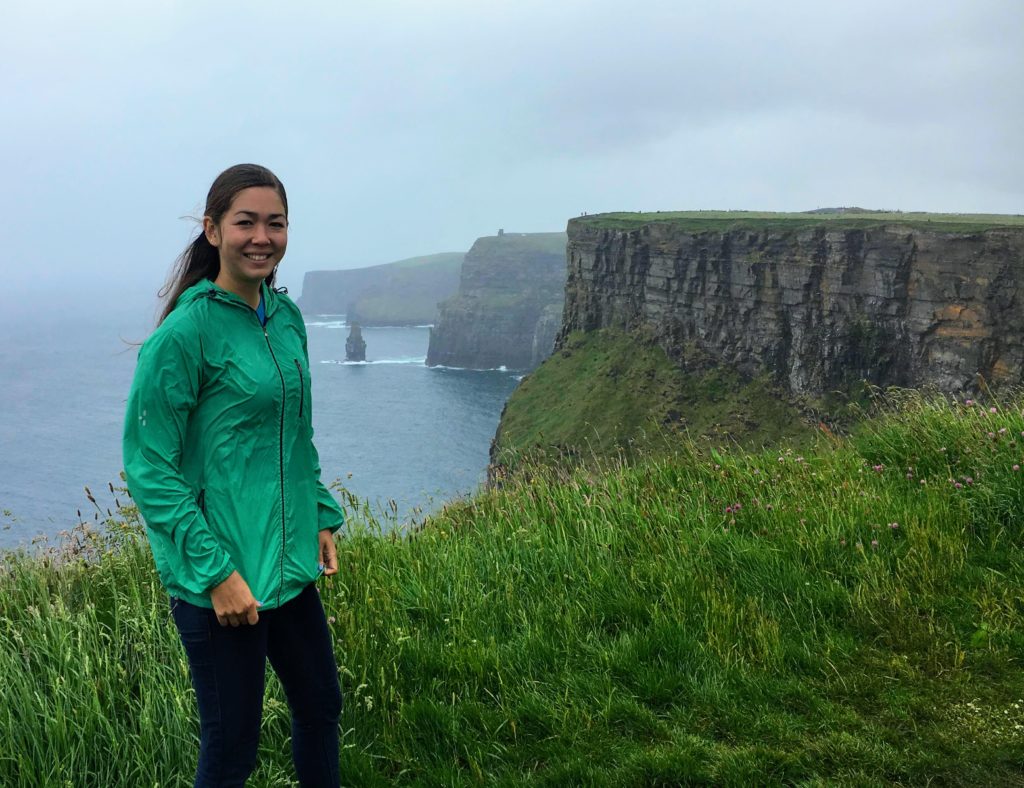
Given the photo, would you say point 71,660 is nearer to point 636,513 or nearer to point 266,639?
point 266,639

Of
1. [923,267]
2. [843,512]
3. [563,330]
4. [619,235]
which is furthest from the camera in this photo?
[563,330]

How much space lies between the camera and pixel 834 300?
70062 mm

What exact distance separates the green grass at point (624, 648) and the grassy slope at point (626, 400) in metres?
57.4

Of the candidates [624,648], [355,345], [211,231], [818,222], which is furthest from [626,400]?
[355,345]

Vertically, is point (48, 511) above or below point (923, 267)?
below

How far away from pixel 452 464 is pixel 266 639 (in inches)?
3689

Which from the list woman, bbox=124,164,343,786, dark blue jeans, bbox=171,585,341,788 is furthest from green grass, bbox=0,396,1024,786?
woman, bbox=124,164,343,786

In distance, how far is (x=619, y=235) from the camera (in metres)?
94.6

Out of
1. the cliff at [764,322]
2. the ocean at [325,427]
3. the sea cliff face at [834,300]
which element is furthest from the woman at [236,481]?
the sea cliff face at [834,300]

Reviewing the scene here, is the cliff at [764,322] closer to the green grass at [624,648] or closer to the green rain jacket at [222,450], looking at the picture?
the green grass at [624,648]

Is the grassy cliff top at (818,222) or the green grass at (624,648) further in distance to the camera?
the grassy cliff top at (818,222)

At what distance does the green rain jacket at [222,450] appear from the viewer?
264 centimetres

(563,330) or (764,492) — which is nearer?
(764,492)

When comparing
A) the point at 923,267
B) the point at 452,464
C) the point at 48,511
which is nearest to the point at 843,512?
the point at 923,267
